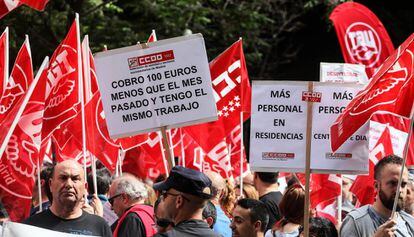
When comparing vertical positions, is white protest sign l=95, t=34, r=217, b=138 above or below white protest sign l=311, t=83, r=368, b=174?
above

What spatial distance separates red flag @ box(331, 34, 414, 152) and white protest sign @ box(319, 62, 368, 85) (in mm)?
3641

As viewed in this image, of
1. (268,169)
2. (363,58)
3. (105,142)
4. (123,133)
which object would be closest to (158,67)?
(123,133)

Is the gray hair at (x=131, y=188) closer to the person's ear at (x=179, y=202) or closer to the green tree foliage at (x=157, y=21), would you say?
the person's ear at (x=179, y=202)

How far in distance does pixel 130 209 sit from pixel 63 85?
1.89m

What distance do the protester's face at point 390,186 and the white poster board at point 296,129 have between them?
0.37m

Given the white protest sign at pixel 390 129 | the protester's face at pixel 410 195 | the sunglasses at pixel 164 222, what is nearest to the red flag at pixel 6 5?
the sunglasses at pixel 164 222

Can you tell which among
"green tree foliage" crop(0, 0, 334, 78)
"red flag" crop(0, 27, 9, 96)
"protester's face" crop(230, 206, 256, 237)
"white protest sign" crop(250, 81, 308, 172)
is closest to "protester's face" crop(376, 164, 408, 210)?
"white protest sign" crop(250, 81, 308, 172)

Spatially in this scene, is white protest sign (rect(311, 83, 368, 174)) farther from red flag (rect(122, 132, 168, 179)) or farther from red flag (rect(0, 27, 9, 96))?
red flag (rect(122, 132, 168, 179))

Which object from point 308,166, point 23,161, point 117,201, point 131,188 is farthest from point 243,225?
point 23,161

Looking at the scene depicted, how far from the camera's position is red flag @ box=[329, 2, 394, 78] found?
1444cm

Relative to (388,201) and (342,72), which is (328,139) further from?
(342,72)

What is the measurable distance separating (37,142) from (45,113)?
0.66m

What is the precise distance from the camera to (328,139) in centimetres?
839

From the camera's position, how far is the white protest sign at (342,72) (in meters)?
12.1
